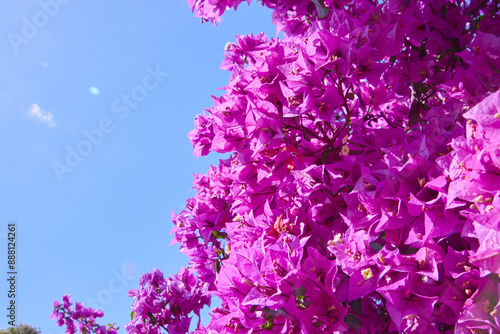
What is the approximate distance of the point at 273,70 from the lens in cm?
285

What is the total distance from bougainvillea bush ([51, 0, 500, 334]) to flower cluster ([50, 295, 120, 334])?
17.4 feet

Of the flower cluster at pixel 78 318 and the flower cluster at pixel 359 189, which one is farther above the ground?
the flower cluster at pixel 78 318

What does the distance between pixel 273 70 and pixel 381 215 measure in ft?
4.25

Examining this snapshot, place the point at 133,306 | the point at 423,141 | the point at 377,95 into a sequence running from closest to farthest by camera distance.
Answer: the point at 423,141 → the point at 377,95 → the point at 133,306

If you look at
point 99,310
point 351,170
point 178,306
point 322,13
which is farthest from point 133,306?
point 322,13

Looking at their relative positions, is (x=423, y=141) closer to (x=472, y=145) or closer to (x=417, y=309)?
(x=472, y=145)

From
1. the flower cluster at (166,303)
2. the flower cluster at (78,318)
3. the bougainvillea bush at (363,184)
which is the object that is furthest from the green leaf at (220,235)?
the flower cluster at (78,318)

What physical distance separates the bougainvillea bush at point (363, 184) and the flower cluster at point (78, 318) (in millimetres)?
5295

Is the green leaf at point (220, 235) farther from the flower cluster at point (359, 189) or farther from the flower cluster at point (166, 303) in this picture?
the flower cluster at point (166, 303)

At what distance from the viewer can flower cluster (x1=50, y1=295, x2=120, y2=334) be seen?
284 inches

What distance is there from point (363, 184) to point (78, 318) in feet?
22.9

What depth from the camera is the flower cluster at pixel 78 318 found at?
7.22 meters

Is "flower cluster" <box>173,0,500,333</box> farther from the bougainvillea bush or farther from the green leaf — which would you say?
the green leaf

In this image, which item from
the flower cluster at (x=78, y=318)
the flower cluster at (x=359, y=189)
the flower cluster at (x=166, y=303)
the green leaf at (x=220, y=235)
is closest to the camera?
the flower cluster at (x=359, y=189)
